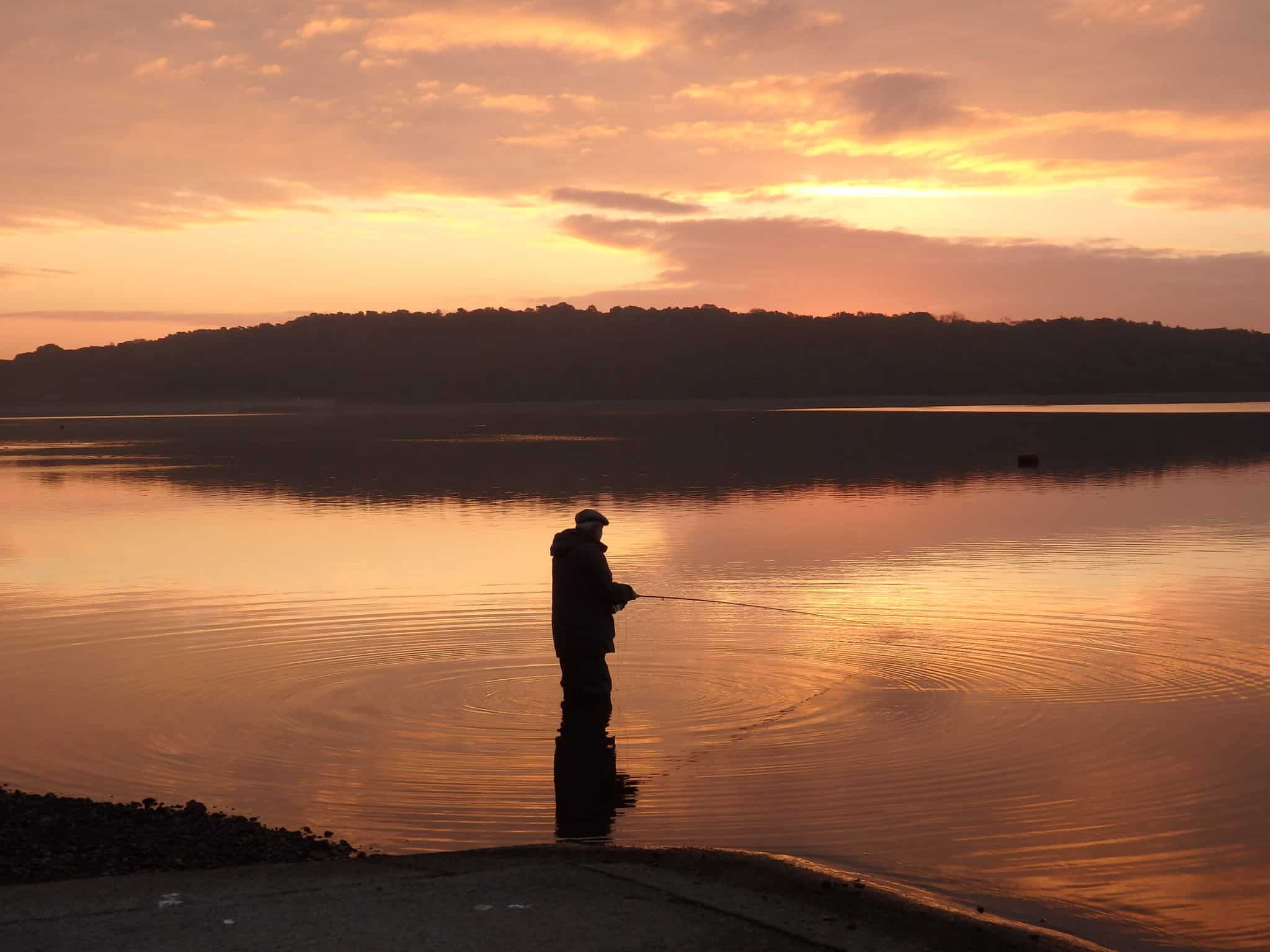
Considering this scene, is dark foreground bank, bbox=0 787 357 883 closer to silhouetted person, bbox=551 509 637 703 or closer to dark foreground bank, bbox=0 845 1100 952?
dark foreground bank, bbox=0 845 1100 952

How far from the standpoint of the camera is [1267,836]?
349 inches

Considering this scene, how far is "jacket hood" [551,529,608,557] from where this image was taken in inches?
466

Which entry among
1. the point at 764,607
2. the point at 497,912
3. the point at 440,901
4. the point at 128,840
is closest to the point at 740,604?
the point at 764,607

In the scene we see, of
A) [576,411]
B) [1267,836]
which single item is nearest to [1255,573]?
[1267,836]

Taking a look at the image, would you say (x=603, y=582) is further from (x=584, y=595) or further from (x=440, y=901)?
(x=440, y=901)

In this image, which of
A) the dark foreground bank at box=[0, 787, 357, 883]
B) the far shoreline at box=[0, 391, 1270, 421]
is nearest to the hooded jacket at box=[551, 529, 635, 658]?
the dark foreground bank at box=[0, 787, 357, 883]

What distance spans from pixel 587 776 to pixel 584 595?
6.66ft

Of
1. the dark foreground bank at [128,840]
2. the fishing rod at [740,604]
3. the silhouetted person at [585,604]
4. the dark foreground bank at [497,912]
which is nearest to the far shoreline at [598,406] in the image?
the fishing rod at [740,604]

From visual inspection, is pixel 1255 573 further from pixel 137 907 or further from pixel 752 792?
pixel 137 907

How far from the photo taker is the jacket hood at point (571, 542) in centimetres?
1183

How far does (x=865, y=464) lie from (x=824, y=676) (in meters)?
35.8

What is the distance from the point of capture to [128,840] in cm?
809

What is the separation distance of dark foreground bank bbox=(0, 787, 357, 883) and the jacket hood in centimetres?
369

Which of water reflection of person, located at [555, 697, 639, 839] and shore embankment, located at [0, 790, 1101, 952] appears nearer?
shore embankment, located at [0, 790, 1101, 952]
